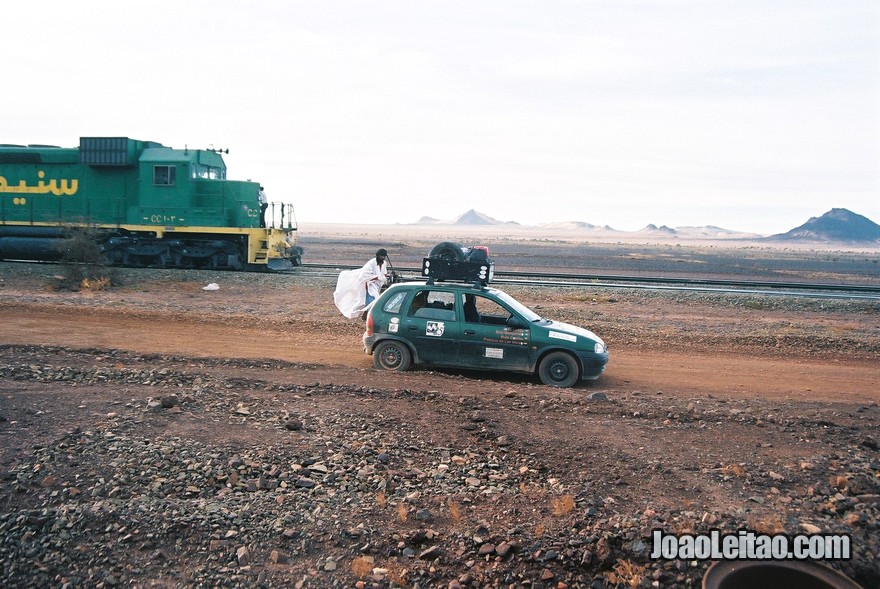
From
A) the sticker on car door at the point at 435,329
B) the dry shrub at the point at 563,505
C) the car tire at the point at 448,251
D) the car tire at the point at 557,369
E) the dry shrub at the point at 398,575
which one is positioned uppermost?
the car tire at the point at 448,251

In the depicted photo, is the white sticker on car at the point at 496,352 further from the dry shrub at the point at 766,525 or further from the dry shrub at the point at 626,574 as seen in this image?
the dry shrub at the point at 626,574

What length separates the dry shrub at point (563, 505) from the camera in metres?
5.79

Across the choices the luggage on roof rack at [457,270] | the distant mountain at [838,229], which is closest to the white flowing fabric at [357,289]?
the luggage on roof rack at [457,270]

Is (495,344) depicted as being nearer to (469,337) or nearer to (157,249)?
(469,337)

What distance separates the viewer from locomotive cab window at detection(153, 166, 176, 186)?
80.5ft

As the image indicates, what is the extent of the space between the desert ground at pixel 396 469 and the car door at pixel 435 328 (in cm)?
35

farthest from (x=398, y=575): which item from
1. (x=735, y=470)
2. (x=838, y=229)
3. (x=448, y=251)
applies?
(x=838, y=229)

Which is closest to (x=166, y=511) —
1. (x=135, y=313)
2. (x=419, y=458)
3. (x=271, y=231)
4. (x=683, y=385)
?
(x=419, y=458)

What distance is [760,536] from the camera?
5.31 m

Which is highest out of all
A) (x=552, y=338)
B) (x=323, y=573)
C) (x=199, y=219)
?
(x=199, y=219)

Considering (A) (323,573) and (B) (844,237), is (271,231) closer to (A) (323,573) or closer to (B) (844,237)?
(A) (323,573)

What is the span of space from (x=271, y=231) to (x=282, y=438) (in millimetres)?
18902

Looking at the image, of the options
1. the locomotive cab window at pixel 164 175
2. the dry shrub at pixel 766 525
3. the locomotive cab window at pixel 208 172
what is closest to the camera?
the dry shrub at pixel 766 525

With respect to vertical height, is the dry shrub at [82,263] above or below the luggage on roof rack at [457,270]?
below
